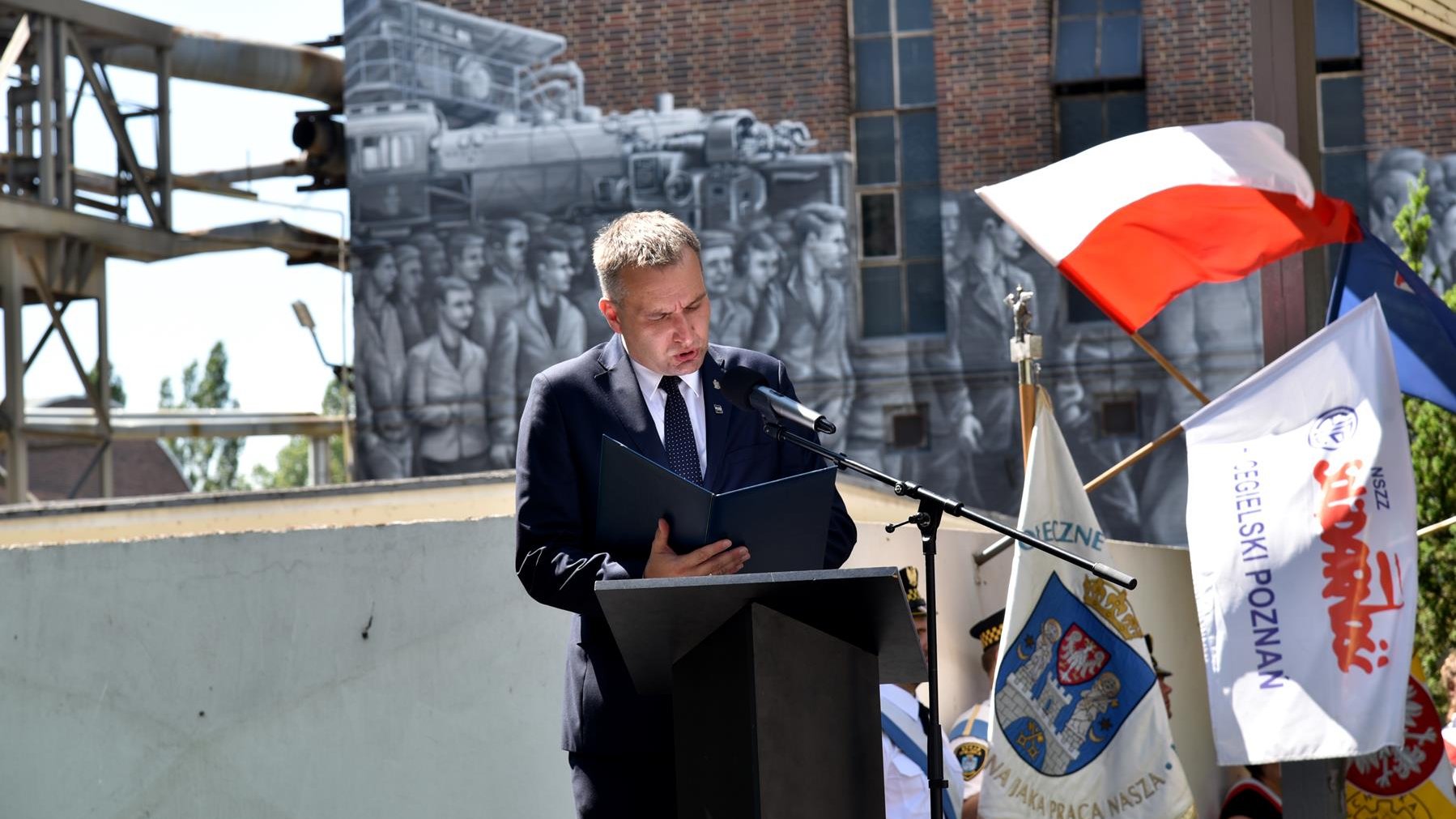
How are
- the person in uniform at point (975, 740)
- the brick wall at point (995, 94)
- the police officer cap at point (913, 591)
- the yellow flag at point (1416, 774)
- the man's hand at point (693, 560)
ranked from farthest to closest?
the brick wall at point (995, 94)
the yellow flag at point (1416, 774)
the person in uniform at point (975, 740)
the police officer cap at point (913, 591)
the man's hand at point (693, 560)

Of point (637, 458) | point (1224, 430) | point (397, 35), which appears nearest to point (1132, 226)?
point (1224, 430)

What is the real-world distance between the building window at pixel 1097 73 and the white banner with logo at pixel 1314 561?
15.2 metres

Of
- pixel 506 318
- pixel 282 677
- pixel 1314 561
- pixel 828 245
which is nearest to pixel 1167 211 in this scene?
pixel 1314 561

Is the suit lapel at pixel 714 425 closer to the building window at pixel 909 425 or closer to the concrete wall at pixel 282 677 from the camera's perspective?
the concrete wall at pixel 282 677

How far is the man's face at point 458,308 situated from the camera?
20656 mm

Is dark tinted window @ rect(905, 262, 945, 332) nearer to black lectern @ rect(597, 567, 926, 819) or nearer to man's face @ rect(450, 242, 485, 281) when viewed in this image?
man's face @ rect(450, 242, 485, 281)

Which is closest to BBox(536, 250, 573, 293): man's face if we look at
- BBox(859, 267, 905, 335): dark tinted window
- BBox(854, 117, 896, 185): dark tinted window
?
BBox(859, 267, 905, 335): dark tinted window

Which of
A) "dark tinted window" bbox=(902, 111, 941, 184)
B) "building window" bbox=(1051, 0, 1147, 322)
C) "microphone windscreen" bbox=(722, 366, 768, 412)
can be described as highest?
"building window" bbox=(1051, 0, 1147, 322)

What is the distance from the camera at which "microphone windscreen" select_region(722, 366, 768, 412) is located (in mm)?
3006

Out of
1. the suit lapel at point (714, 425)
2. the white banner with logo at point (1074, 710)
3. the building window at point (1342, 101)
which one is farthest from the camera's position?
the building window at point (1342, 101)

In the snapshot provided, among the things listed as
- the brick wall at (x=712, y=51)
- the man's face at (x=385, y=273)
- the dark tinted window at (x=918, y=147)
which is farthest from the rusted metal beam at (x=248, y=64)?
the dark tinted window at (x=918, y=147)

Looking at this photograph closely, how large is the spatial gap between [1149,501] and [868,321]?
163 inches

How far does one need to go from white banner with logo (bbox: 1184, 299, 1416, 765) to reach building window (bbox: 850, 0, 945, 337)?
15.3 meters

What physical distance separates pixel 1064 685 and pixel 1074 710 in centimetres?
10
